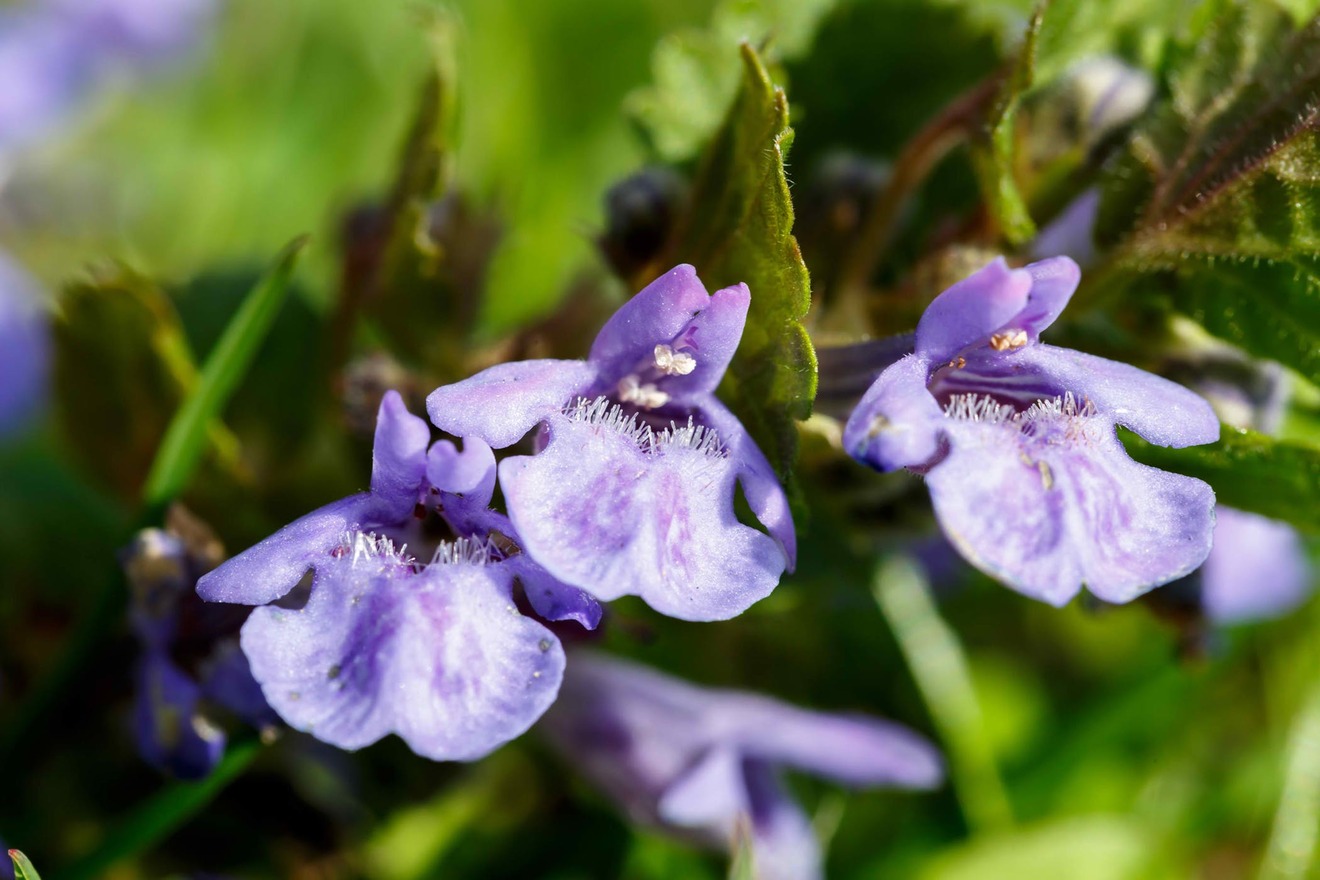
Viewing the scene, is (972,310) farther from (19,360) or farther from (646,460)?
(19,360)

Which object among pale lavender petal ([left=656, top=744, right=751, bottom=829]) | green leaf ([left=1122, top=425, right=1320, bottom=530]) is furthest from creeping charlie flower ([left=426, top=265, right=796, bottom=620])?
pale lavender petal ([left=656, top=744, right=751, bottom=829])

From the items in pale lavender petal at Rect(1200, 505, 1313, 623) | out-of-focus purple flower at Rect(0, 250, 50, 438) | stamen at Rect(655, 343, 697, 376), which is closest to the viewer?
stamen at Rect(655, 343, 697, 376)

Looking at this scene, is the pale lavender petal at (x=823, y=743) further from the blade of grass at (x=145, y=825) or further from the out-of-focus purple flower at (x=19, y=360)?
the out-of-focus purple flower at (x=19, y=360)

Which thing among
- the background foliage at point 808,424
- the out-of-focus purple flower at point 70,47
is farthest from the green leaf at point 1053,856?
the out-of-focus purple flower at point 70,47

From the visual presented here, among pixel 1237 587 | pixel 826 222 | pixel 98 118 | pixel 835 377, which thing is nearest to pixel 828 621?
pixel 1237 587

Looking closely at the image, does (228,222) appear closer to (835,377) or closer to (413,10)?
(413,10)

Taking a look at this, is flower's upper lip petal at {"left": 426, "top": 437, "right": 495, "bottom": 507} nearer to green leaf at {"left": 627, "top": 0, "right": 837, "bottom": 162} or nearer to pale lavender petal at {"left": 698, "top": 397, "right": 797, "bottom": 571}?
pale lavender petal at {"left": 698, "top": 397, "right": 797, "bottom": 571}

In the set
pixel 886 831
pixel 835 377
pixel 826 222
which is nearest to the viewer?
pixel 835 377
